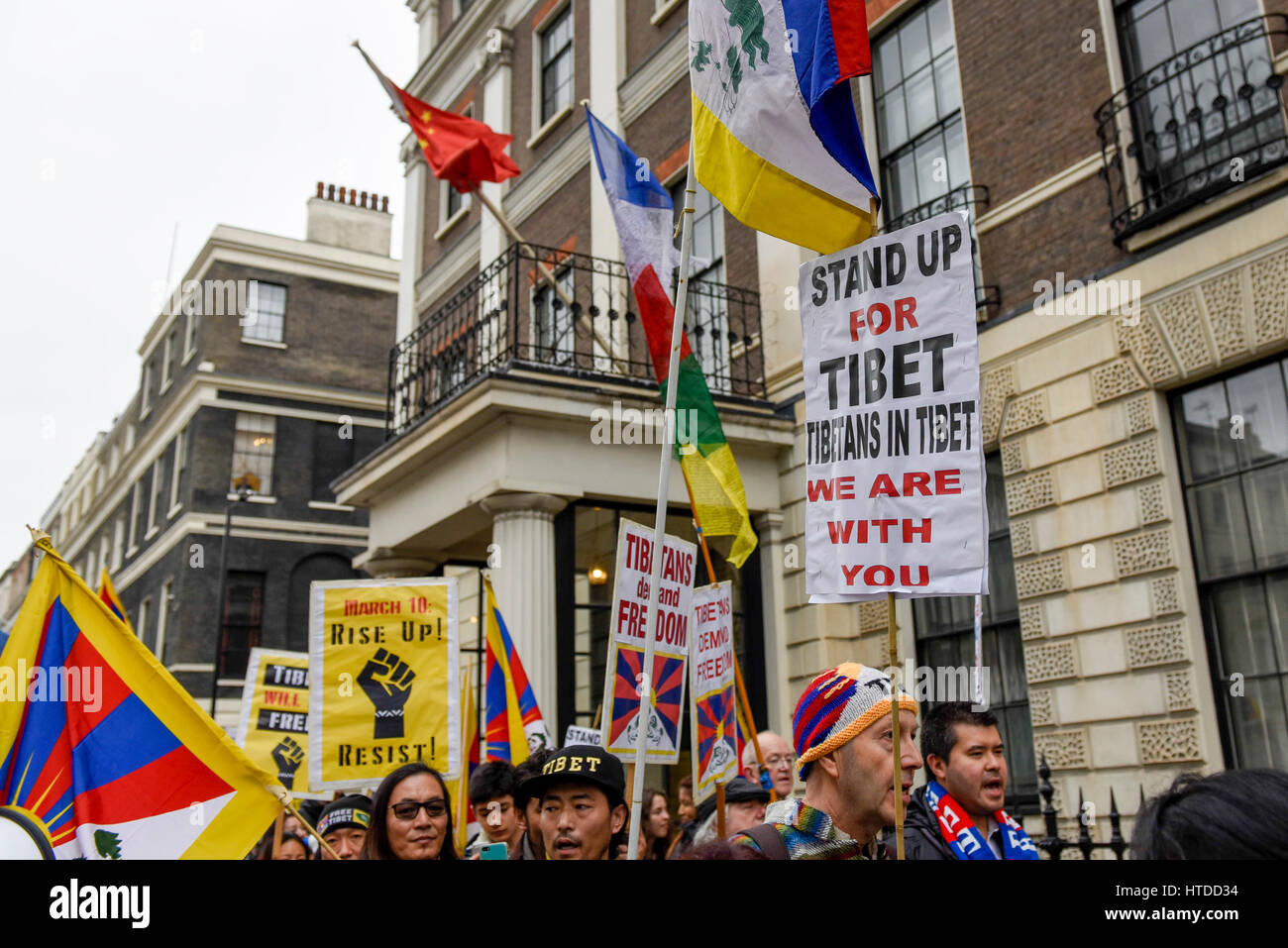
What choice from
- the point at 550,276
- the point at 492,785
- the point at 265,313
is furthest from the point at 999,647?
the point at 265,313

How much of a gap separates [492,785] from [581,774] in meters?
1.98

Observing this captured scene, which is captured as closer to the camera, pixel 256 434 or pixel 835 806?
pixel 835 806

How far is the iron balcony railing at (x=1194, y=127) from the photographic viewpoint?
782cm

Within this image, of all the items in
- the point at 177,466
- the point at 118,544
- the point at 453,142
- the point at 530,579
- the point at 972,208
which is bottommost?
the point at 530,579

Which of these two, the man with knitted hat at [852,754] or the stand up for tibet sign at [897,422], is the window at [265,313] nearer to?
the stand up for tibet sign at [897,422]

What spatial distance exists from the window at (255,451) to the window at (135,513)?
6.83 meters

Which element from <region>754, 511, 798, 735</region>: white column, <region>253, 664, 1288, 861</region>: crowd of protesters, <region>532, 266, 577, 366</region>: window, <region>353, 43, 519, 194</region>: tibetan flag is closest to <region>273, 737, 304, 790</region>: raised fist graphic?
<region>253, 664, 1288, 861</region>: crowd of protesters

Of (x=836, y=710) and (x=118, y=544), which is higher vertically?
(x=118, y=544)

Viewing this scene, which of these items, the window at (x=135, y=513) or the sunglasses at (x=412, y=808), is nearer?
the sunglasses at (x=412, y=808)

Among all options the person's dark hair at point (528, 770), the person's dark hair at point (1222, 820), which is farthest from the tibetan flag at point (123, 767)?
the person's dark hair at point (1222, 820)

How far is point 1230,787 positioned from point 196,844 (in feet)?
12.1

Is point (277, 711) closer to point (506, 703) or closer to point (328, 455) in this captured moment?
point (506, 703)

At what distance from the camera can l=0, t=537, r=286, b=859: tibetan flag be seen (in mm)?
4195

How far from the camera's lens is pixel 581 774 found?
456 centimetres
